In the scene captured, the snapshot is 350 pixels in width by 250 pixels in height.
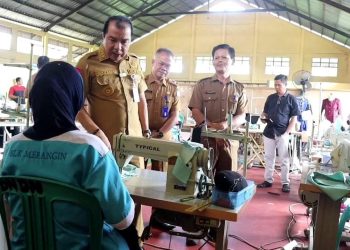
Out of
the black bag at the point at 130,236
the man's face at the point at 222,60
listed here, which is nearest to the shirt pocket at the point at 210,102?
the man's face at the point at 222,60

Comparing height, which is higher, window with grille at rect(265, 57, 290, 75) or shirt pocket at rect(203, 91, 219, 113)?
window with grille at rect(265, 57, 290, 75)

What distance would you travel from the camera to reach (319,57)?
540 inches

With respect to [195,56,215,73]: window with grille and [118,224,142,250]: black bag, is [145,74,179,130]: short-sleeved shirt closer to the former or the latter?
[118,224,142,250]: black bag

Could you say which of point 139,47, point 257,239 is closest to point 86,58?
point 257,239

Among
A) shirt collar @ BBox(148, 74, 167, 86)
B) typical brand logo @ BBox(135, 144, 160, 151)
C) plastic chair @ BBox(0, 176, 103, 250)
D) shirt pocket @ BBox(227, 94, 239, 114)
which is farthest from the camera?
shirt collar @ BBox(148, 74, 167, 86)

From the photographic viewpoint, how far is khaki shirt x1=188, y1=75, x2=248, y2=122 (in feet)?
9.49

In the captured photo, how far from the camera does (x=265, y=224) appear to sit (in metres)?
3.76

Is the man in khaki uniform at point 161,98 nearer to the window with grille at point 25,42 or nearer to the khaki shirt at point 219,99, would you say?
the khaki shirt at point 219,99

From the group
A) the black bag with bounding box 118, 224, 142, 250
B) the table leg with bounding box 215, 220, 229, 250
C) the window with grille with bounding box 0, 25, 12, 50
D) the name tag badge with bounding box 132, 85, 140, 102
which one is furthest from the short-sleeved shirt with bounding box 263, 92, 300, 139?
the window with grille with bounding box 0, 25, 12, 50

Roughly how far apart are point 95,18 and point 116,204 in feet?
41.9

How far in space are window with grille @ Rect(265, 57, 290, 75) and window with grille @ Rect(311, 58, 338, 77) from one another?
1040 mm

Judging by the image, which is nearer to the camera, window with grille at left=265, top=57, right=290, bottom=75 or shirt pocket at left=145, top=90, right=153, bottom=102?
shirt pocket at left=145, top=90, right=153, bottom=102

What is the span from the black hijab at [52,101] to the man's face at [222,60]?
1.59m

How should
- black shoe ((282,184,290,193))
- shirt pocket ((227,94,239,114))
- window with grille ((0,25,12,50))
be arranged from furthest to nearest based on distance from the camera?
1. window with grille ((0,25,12,50))
2. black shoe ((282,184,290,193))
3. shirt pocket ((227,94,239,114))
